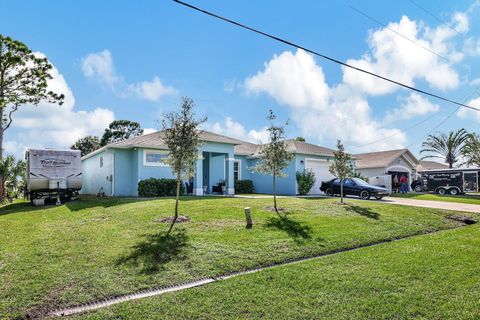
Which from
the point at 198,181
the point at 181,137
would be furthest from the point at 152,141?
the point at 181,137

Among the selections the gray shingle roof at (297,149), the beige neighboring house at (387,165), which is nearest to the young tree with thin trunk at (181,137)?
the gray shingle roof at (297,149)

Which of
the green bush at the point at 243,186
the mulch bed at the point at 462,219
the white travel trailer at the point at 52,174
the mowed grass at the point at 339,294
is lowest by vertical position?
the mowed grass at the point at 339,294

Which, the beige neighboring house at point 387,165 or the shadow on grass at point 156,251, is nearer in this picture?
the shadow on grass at point 156,251

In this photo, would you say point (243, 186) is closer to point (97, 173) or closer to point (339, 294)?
point (97, 173)

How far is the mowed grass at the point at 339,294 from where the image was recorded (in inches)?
184

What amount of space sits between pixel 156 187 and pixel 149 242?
10.8 m

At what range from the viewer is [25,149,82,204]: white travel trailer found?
17.3 m

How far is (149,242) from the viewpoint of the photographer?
827 centimetres

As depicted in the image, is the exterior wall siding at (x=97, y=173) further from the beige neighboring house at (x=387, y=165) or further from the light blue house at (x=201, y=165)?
the beige neighboring house at (x=387, y=165)

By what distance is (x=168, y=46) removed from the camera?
12.3 metres

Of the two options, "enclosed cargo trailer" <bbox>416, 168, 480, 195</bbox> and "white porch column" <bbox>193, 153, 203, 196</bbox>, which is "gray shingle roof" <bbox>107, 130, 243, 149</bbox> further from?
"enclosed cargo trailer" <bbox>416, 168, 480, 195</bbox>

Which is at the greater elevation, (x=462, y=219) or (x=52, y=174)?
(x=52, y=174)

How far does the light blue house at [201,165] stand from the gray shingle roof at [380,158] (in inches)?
399

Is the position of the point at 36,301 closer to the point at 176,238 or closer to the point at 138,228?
the point at 176,238
